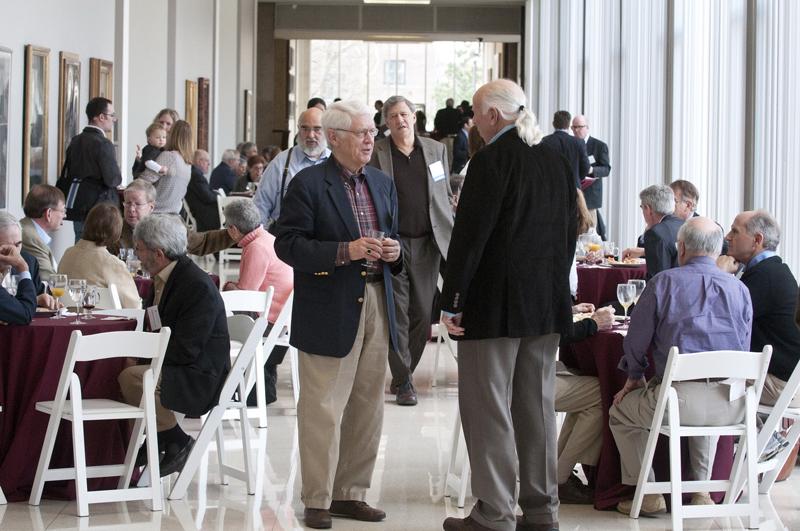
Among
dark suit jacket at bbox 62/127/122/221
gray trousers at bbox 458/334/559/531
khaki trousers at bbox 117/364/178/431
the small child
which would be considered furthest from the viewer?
the small child

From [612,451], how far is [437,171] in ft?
7.27

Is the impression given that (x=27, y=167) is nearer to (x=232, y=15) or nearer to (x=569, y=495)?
(x=569, y=495)

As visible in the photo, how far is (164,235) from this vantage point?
5.07m

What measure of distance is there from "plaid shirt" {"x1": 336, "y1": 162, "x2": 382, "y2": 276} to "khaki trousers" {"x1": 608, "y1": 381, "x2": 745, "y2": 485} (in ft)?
3.81

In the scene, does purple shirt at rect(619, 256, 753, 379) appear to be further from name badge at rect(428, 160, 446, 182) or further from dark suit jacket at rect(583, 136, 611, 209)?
dark suit jacket at rect(583, 136, 611, 209)

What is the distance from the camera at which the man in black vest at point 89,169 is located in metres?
10.1

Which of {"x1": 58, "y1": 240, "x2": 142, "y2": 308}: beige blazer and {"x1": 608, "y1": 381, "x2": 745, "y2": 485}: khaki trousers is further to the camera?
{"x1": 58, "y1": 240, "x2": 142, "y2": 308}: beige blazer

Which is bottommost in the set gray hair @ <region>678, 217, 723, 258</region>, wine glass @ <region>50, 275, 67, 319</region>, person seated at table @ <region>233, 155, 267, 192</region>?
wine glass @ <region>50, 275, 67, 319</region>

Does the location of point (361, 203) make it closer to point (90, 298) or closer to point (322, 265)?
point (322, 265)

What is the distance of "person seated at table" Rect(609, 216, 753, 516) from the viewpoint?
4.65m

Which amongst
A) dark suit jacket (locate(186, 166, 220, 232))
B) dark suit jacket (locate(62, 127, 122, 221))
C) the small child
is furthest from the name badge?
dark suit jacket (locate(186, 166, 220, 232))

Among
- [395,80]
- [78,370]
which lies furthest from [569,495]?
[395,80]

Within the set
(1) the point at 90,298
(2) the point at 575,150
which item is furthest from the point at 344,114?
(2) the point at 575,150

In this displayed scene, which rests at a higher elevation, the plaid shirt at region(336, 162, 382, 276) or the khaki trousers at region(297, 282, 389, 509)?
the plaid shirt at region(336, 162, 382, 276)
